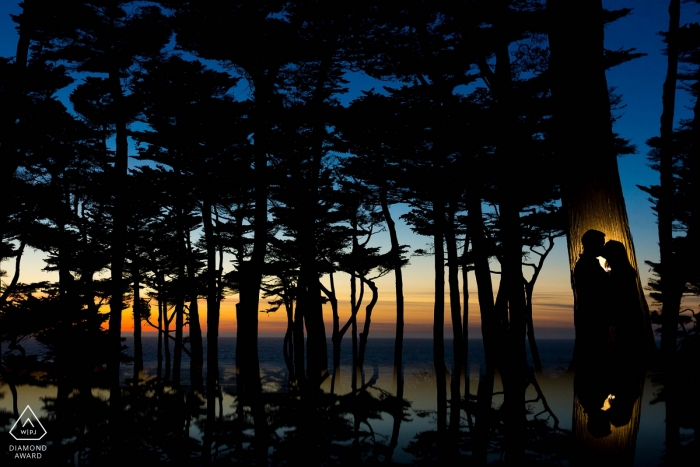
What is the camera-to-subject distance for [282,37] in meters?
14.1

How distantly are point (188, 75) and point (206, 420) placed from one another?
540 inches

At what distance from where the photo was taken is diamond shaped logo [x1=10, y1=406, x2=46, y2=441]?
7.88 metres

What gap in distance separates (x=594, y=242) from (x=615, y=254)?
0.73ft

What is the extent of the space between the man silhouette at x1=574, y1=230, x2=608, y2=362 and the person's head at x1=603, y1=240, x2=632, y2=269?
5cm

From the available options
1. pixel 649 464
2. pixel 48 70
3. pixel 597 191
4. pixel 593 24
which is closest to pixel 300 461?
pixel 649 464

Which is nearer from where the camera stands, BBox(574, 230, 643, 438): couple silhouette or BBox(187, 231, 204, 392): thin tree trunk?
BBox(574, 230, 643, 438): couple silhouette

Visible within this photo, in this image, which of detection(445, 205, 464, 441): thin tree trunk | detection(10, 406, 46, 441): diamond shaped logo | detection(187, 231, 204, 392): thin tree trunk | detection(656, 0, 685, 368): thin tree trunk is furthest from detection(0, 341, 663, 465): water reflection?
detection(187, 231, 204, 392): thin tree trunk

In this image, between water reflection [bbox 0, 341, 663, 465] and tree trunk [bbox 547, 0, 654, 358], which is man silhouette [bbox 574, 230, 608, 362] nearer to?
tree trunk [bbox 547, 0, 654, 358]

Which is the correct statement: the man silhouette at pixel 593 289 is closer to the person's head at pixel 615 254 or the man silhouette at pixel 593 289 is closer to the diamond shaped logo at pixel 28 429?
the person's head at pixel 615 254

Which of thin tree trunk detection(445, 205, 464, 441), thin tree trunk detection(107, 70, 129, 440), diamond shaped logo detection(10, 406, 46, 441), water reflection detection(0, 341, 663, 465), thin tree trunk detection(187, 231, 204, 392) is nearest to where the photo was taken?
water reflection detection(0, 341, 663, 465)

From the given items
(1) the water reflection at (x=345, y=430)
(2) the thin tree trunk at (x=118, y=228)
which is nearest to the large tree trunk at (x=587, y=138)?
(1) the water reflection at (x=345, y=430)

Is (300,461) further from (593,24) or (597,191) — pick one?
(593,24)

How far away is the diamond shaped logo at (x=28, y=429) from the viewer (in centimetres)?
788

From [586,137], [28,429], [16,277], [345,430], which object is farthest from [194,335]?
[586,137]
